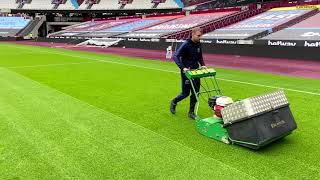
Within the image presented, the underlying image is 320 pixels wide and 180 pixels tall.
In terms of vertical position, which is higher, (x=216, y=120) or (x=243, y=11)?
(x=243, y=11)

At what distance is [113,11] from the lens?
222 ft

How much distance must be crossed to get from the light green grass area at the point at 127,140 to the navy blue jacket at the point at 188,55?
119 cm

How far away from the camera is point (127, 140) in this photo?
21.7 feet

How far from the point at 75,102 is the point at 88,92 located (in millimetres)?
1629

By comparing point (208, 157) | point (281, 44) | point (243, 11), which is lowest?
point (208, 157)

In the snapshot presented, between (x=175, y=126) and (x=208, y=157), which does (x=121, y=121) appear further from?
(x=208, y=157)

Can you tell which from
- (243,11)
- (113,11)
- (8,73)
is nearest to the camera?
(8,73)

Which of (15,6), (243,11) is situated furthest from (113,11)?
(243,11)

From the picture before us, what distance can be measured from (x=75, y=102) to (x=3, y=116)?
2040mm

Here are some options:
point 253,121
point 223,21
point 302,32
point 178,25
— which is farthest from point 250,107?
point 178,25

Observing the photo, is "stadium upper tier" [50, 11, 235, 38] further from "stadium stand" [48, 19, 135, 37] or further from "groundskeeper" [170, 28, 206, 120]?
"groundskeeper" [170, 28, 206, 120]

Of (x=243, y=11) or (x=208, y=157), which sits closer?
(x=208, y=157)

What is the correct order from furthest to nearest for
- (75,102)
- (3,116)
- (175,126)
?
(75,102)
(3,116)
(175,126)

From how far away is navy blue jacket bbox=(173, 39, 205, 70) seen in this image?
25.8 ft
